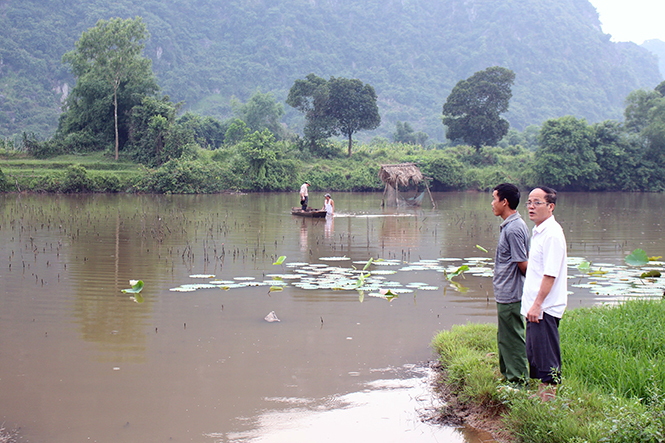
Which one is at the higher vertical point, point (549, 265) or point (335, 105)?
point (335, 105)

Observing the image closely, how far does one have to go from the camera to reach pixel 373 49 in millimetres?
122812

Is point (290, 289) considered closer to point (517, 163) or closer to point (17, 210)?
point (17, 210)

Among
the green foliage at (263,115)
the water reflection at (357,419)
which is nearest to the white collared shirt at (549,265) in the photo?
the water reflection at (357,419)

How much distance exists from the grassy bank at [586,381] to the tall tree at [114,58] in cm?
3755

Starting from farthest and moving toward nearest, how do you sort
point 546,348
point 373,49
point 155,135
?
point 373,49, point 155,135, point 546,348

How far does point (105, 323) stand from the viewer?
21.7 feet

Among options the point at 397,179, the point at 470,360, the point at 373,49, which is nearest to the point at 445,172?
the point at 397,179

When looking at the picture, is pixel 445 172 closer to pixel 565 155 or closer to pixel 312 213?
pixel 565 155

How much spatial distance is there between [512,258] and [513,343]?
23.9 inches

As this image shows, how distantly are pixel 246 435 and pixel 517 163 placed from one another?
4729 centimetres

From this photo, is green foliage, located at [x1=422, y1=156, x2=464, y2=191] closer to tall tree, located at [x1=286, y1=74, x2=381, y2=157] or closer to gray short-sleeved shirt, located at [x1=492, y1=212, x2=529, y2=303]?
tall tree, located at [x1=286, y1=74, x2=381, y2=157]

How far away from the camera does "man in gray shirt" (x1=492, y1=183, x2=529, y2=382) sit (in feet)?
13.4

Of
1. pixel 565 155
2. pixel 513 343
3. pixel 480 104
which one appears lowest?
pixel 513 343

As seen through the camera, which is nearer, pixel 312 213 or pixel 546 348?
pixel 546 348
